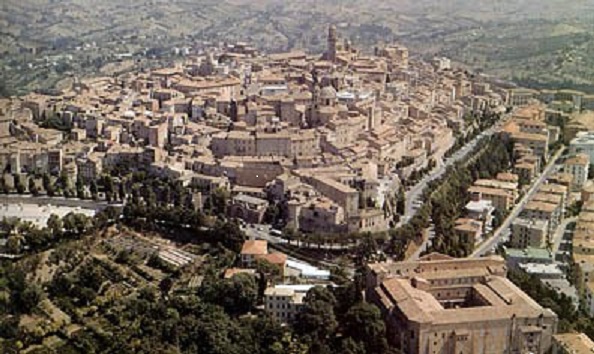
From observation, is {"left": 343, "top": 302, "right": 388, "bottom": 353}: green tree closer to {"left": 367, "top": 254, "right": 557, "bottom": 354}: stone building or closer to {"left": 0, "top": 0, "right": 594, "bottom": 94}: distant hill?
{"left": 367, "top": 254, "right": 557, "bottom": 354}: stone building

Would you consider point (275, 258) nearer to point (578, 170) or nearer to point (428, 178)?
point (428, 178)

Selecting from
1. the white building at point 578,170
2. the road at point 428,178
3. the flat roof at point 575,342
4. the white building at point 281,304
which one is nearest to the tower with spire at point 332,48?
the road at point 428,178

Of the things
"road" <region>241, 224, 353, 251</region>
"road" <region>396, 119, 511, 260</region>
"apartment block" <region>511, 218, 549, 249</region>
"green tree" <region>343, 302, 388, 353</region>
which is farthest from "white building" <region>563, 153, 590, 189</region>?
"green tree" <region>343, 302, 388, 353</region>

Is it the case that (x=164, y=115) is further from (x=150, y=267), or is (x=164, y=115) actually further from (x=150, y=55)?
(x=150, y=55)

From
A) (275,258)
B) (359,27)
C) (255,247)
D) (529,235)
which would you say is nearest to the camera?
(275,258)

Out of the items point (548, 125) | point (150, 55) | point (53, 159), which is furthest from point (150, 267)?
point (150, 55)

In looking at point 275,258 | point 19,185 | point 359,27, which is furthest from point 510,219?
point 359,27
